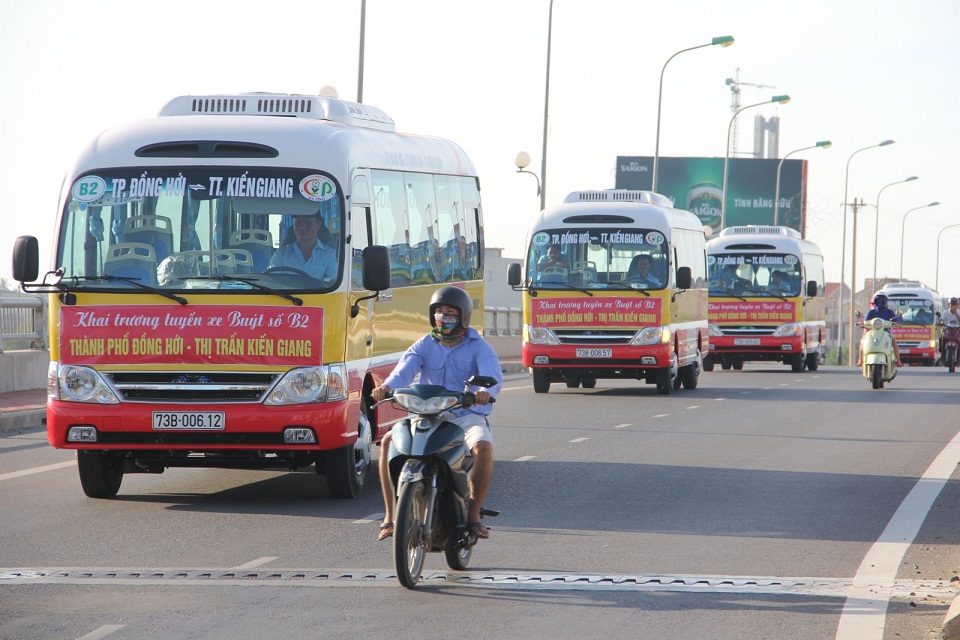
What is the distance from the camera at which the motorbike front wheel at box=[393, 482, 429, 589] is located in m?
7.77

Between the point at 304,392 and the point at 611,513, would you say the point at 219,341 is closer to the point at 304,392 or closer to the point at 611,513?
the point at 304,392

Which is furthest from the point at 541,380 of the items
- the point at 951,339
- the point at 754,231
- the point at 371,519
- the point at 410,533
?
the point at 951,339

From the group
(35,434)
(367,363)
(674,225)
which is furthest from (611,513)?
(674,225)

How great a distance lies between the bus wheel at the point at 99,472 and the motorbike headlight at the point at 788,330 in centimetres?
2581

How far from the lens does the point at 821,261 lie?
1697 inches

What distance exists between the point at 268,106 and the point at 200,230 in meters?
2.14

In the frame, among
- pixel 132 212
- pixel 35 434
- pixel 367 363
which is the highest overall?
pixel 132 212

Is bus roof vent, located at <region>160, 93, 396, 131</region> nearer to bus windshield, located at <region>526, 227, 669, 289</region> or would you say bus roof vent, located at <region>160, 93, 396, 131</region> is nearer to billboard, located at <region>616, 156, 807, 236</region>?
bus windshield, located at <region>526, 227, 669, 289</region>

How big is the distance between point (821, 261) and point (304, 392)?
3374 centimetres

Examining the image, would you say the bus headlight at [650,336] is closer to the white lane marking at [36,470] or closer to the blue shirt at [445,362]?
the white lane marking at [36,470]

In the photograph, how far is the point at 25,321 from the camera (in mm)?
22422

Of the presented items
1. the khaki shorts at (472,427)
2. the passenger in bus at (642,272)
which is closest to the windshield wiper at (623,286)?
the passenger in bus at (642,272)

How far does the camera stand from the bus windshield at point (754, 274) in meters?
36.0

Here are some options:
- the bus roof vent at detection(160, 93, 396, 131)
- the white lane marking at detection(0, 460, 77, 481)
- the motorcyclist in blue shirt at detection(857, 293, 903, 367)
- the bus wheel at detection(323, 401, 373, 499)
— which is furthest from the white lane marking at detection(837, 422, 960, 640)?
the motorcyclist in blue shirt at detection(857, 293, 903, 367)
